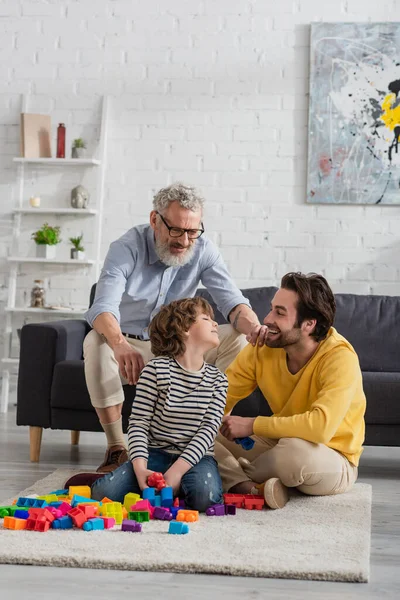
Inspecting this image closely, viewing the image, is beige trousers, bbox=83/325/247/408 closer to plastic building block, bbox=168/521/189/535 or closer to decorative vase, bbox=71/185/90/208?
plastic building block, bbox=168/521/189/535

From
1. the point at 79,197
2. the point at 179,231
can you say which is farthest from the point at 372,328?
the point at 79,197

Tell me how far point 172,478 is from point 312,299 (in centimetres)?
71

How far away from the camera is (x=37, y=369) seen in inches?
141

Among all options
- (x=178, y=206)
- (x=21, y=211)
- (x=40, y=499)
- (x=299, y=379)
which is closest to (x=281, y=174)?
(x=21, y=211)

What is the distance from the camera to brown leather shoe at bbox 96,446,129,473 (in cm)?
312

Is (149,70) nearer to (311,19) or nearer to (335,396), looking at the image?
(311,19)

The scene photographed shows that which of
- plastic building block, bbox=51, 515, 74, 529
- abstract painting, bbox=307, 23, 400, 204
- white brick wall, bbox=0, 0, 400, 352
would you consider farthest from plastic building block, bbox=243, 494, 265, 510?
abstract painting, bbox=307, 23, 400, 204

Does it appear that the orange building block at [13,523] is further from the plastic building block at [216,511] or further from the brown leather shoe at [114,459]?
the brown leather shoe at [114,459]

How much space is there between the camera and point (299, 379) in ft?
9.27

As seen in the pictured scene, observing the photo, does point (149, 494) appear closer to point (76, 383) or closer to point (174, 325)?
point (174, 325)

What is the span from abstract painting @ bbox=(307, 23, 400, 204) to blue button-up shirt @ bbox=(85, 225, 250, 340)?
5.97ft

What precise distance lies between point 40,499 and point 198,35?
11.3 feet

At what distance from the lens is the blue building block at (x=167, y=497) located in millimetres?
2438

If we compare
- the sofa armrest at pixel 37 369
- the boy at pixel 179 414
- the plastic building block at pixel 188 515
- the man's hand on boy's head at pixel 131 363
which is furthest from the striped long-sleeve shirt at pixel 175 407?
the sofa armrest at pixel 37 369
